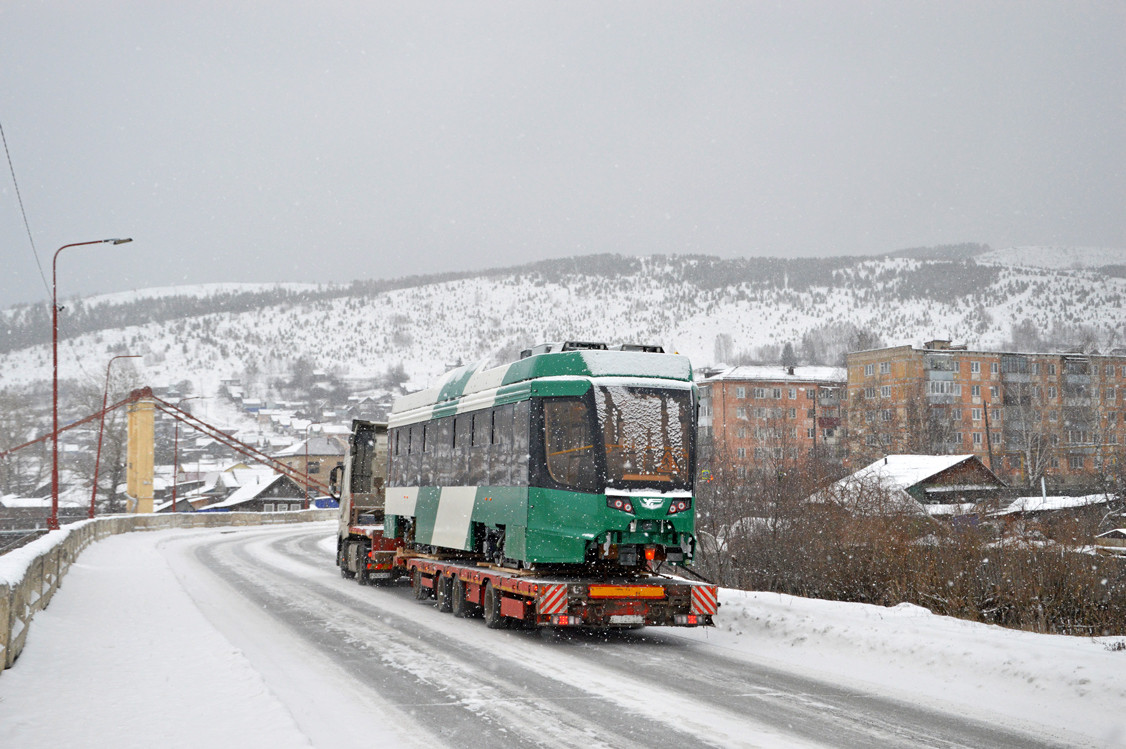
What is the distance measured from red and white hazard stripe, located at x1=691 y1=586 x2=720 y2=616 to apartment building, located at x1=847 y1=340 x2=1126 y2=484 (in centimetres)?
6688

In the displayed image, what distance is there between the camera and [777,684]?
33.8 ft

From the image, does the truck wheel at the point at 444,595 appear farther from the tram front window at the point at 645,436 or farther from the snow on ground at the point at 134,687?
the tram front window at the point at 645,436

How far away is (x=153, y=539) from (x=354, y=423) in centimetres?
2376

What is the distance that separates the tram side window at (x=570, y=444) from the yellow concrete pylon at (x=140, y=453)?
5798 centimetres

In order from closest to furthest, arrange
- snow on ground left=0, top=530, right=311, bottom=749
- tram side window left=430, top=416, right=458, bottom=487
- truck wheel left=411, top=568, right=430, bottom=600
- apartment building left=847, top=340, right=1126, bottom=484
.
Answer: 1. snow on ground left=0, top=530, right=311, bottom=749
2. tram side window left=430, top=416, right=458, bottom=487
3. truck wheel left=411, top=568, right=430, bottom=600
4. apartment building left=847, top=340, right=1126, bottom=484

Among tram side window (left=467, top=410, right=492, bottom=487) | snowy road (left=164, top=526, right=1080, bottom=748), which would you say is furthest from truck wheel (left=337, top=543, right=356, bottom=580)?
tram side window (left=467, top=410, right=492, bottom=487)

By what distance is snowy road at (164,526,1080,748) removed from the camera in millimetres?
8047

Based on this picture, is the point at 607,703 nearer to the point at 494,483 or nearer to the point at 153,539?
the point at 494,483

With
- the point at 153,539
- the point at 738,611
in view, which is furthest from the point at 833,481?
the point at 153,539

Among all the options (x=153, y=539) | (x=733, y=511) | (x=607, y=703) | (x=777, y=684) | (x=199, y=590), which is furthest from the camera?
(x=153, y=539)

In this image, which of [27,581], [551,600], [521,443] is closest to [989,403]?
[521,443]

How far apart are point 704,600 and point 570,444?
2690mm

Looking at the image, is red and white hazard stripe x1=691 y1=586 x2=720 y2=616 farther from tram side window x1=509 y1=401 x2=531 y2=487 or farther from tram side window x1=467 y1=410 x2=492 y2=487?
tram side window x1=467 y1=410 x2=492 y2=487

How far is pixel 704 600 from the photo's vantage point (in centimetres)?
1356
